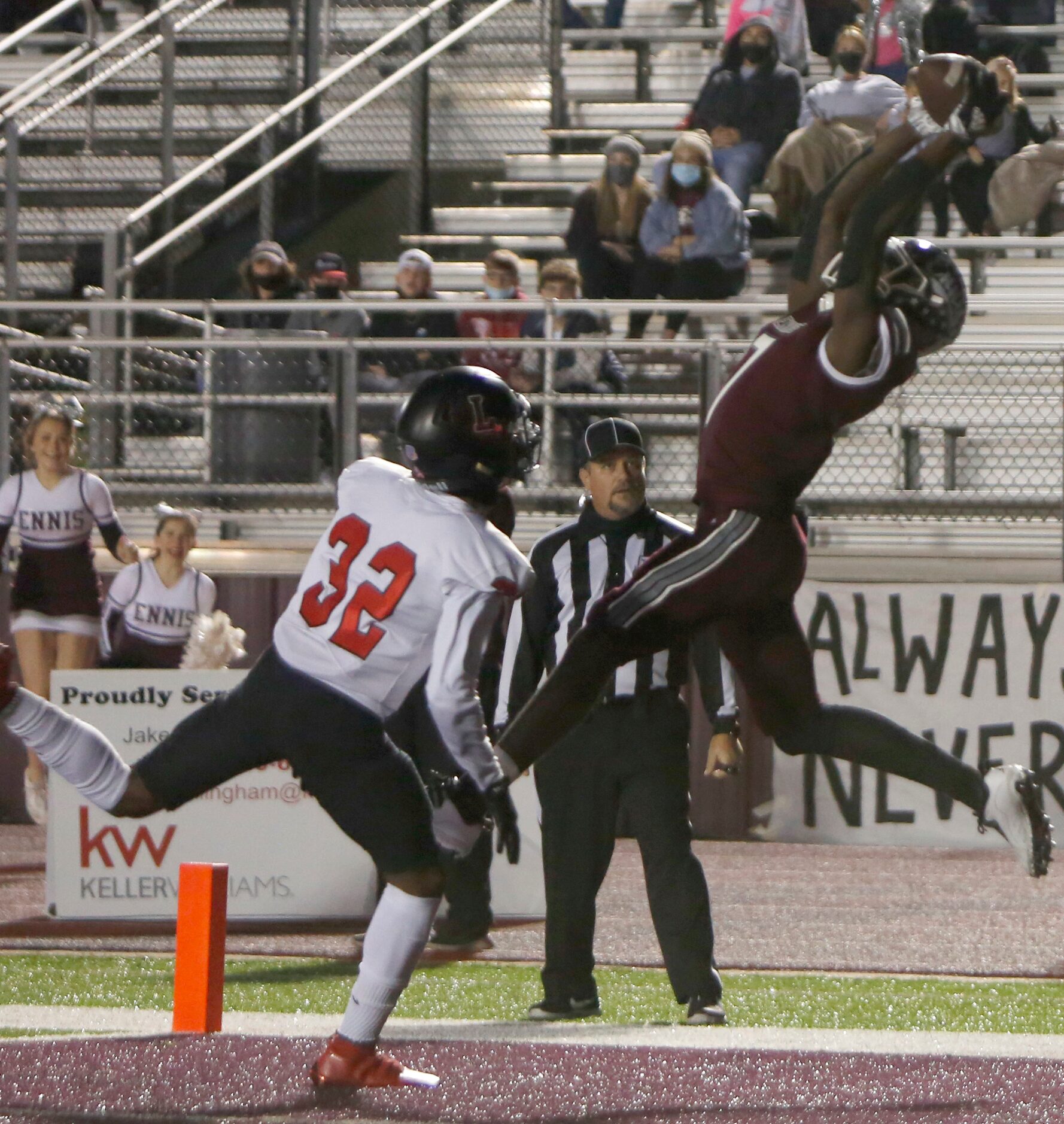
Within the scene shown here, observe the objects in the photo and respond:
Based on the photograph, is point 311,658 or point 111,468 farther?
point 111,468

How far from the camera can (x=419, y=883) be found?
550 cm

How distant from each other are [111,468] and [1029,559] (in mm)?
5073

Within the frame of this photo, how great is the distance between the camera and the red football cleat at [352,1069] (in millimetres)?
5531

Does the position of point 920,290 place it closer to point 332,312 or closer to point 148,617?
point 148,617

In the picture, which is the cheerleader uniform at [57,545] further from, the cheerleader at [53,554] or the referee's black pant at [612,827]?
the referee's black pant at [612,827]

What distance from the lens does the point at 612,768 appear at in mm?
7102

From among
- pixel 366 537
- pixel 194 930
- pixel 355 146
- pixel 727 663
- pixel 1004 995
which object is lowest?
pixel 1004 995

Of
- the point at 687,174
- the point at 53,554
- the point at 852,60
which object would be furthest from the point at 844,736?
the point at 852,60

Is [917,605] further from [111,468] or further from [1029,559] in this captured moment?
[111,468]

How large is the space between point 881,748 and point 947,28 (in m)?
10.7

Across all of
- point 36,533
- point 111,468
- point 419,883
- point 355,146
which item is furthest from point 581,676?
point 355,146

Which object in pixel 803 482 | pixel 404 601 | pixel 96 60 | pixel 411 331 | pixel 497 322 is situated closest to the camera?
pixel 404 601

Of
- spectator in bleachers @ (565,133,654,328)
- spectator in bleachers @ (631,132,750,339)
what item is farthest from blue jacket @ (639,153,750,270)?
spectator in bleachers @ (565,133,654,328)

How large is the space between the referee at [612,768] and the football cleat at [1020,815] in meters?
1.26
